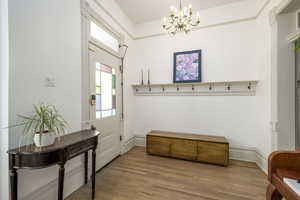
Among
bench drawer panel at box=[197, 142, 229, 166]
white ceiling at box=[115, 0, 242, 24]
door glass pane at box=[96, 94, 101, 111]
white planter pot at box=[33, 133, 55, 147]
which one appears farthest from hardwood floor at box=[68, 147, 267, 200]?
white ceiling at box=[115, 0, 242, 24]

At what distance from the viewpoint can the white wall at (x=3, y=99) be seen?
111cm

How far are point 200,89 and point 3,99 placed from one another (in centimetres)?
302

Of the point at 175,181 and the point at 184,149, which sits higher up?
the point at 184,149

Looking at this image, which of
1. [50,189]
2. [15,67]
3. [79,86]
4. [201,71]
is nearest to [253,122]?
[201,71]

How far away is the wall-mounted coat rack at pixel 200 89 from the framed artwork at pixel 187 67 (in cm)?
15

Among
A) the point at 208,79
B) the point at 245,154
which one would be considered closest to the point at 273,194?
the point at 245,154

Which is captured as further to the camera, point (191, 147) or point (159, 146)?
point (159, 146)

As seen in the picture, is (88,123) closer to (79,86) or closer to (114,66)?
(79,86)

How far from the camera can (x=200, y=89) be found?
291 centimetres

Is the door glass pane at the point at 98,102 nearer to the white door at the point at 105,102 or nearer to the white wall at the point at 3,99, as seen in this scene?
the white door at the point at 105,102

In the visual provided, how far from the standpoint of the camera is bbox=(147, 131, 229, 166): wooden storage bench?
2.39 meters

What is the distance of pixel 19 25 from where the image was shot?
1182mm

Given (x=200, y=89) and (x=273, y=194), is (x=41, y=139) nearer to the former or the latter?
(x=273, y=194)

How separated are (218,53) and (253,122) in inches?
62.7
